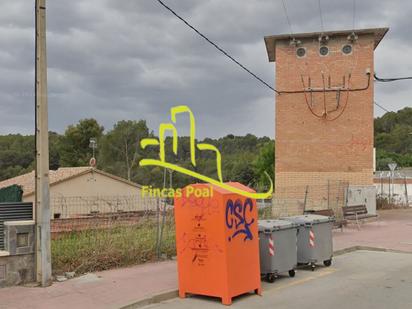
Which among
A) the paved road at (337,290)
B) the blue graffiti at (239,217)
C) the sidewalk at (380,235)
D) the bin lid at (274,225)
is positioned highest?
the blue graffiti at (239,217)

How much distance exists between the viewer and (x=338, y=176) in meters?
24.4

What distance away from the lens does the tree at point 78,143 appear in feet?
215

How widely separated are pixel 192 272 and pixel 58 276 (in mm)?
2780

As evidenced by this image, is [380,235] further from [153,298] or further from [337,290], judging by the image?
[153,298]

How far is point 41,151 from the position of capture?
30.3 feet

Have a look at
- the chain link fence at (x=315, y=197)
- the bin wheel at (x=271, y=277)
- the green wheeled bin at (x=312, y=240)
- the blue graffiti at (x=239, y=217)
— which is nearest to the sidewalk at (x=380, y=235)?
the chain link fence at (x=315, y=197)

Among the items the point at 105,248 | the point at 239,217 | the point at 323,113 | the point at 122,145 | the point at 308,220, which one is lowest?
the point at 105,248

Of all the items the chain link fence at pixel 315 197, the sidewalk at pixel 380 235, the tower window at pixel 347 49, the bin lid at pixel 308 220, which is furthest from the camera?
the tower window at pixel 347 49

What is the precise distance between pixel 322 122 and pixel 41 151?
17618mm

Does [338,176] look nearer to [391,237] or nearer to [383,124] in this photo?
[391,237]

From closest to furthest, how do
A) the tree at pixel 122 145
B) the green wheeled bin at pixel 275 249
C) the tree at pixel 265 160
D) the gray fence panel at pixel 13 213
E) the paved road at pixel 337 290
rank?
the paved road at pixel 337 290 → the gray fence panel at pixel 13 213 → the green wheeled bin at pixel 275 249 → the tree at pixel 265 160 → the tree at pixel 122 145

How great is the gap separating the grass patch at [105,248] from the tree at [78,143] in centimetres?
5440

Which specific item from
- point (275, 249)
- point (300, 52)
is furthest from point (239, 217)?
point (300, 52)

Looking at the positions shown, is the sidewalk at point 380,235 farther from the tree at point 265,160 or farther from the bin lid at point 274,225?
the tree at point 265,160
